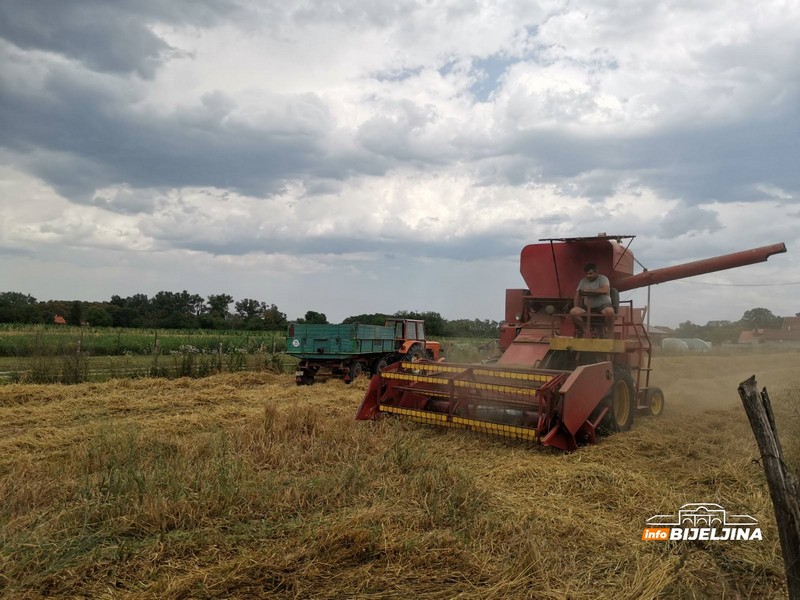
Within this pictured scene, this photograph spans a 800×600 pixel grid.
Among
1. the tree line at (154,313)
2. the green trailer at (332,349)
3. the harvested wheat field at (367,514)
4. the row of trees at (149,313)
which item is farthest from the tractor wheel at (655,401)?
the row of trees at (149,313)

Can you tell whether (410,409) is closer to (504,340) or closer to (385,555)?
(504,340)

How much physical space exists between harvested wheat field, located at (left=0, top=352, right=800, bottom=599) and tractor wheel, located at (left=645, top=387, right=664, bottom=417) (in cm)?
200

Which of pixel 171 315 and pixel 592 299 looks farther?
pixel 171 315

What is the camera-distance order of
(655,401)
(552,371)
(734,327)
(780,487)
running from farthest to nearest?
(734,327) → (655,401) → (552,371) → (780,487)

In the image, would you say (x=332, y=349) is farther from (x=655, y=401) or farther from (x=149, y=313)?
(x=149, y=313)

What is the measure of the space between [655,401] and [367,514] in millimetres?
7801

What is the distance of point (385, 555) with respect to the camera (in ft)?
13.0

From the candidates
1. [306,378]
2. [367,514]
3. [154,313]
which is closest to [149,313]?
[154,313]

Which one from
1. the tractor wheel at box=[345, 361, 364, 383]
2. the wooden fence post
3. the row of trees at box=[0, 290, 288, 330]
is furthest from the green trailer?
the row of trees at box=[0, 290, 288, 330]

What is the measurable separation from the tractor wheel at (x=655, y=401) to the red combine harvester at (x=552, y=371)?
2cm

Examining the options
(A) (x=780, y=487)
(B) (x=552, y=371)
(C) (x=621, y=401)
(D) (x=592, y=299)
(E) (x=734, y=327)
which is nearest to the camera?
(A) (x=780, y=487)

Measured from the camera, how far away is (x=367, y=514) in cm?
449

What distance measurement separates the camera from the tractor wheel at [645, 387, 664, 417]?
10.3m

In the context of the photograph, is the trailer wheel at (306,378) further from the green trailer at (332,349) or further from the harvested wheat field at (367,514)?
the harvested wheat field at (367,514)
